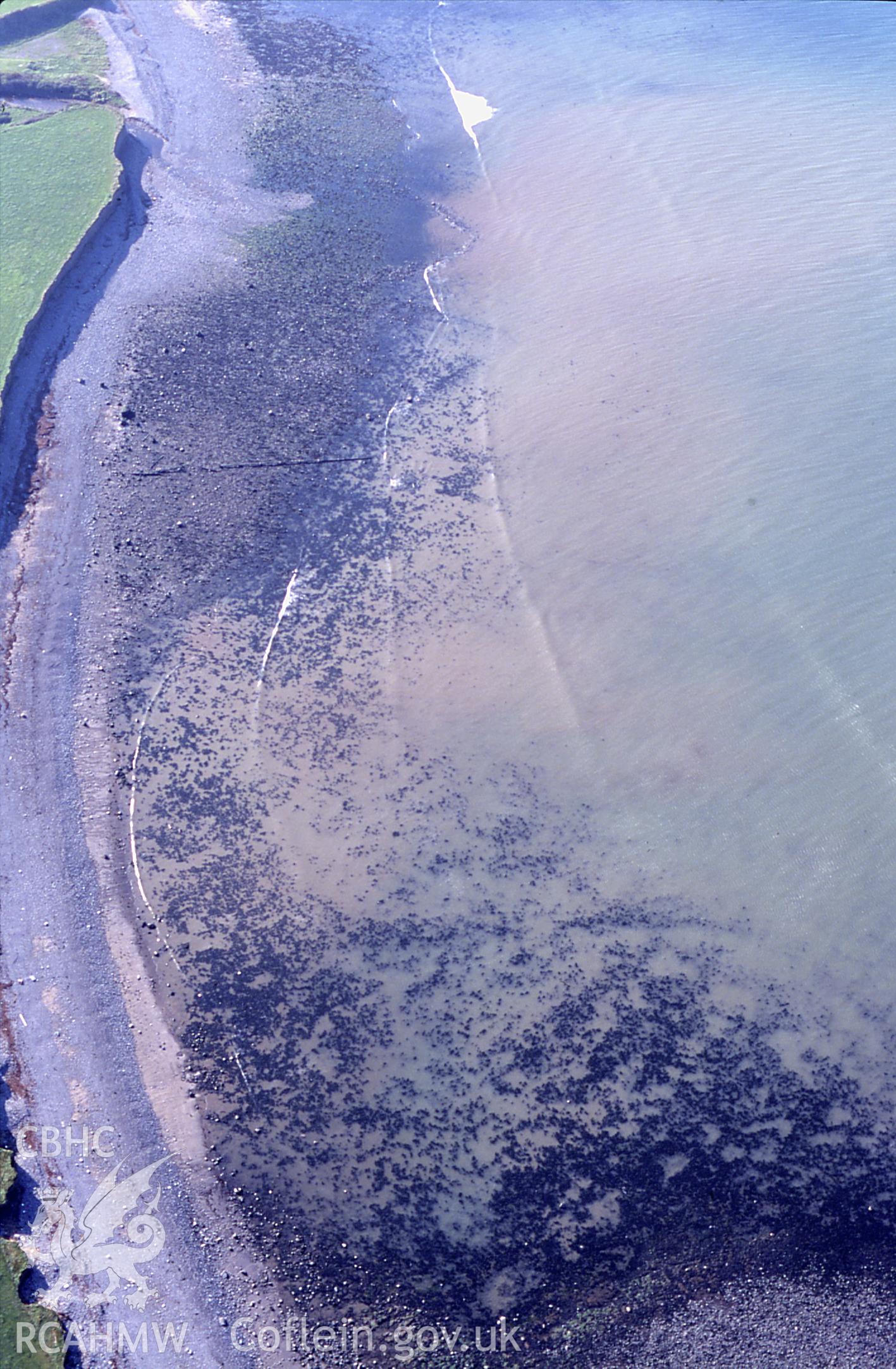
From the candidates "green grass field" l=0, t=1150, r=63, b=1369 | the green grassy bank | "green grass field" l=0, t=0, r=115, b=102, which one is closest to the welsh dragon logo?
"green grass field" l=0, t=1150, r=63, b=1369

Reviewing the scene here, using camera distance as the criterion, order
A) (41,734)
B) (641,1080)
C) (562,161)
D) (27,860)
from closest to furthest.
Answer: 1. (641,1080)
2. (27,860)
3. (41,734)
4. (562,161)

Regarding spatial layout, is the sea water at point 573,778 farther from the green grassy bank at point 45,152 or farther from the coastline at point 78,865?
the green grassy bank at point 45,152

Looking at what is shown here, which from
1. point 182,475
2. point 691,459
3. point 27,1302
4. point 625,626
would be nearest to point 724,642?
point 625,626

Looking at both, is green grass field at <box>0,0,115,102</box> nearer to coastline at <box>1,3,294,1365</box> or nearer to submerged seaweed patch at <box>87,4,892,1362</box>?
coastline at <box>1,3,294,1365</box>

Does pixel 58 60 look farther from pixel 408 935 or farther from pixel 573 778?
pixel 408 935

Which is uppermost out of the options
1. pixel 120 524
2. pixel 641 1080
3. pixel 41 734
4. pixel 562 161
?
pixel 562 161

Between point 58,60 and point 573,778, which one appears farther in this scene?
point 58,60

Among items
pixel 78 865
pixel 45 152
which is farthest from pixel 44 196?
pixel 78 865

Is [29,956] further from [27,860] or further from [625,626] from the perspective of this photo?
[625,626]
